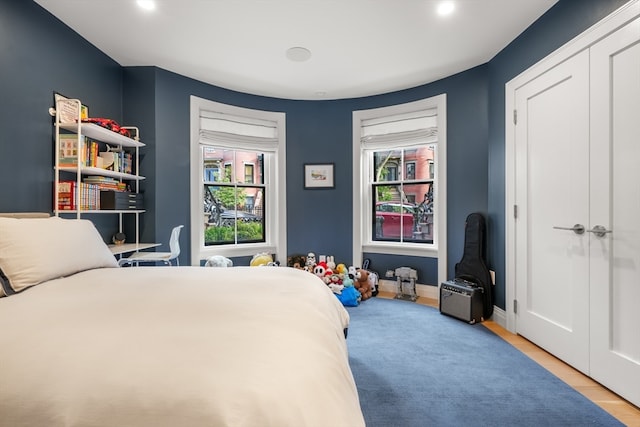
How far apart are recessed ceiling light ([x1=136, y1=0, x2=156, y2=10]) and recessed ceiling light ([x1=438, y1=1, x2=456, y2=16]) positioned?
2119 millimetres

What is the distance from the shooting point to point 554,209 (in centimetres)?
223

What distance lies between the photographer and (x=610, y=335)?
5.88ft

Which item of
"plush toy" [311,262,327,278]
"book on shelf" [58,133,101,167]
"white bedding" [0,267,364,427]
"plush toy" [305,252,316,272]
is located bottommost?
"plush toy" [311,262,327,278]

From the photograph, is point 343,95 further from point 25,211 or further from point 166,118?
point 25,211

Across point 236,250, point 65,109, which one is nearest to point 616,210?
point 236,250

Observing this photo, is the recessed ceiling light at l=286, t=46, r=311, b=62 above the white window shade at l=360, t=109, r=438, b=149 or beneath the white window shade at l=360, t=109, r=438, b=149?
above

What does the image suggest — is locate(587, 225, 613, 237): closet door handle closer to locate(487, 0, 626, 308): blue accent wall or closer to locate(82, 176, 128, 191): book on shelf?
locate(487, 0, 626, 308): blue accent wall

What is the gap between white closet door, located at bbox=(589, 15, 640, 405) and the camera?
1.66 metres

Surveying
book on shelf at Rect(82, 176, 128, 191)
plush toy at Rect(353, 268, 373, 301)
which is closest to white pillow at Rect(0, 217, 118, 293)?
book on shelf at Rect(82, 176, 128, 191)

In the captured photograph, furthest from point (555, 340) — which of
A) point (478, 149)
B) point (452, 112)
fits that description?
point (452, 112)

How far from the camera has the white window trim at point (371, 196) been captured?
3490 millimetres

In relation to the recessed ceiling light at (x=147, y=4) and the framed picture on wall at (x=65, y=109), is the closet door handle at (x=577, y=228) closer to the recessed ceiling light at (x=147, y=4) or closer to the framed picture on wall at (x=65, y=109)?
the recessed ceiling light at (x=147, y=4)

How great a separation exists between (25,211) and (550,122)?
3951mm

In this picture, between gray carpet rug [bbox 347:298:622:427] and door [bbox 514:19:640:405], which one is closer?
gray carpet rug [bbox 347:298:622:427]
